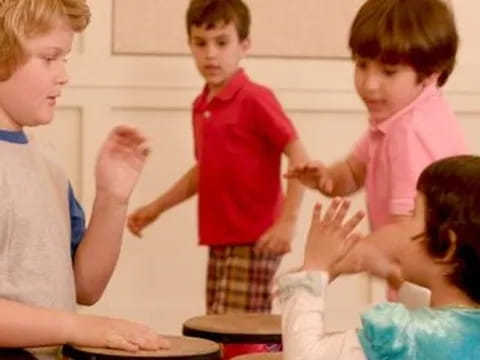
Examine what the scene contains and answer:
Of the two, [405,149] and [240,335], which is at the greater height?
[405,149]

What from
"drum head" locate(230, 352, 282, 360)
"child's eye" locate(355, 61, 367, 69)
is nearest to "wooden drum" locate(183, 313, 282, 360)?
"drum head" locate(230, 352, 282, 360)

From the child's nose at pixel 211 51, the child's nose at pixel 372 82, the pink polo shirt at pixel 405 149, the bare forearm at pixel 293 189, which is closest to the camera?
the pink polo shirt at pixel 405 149

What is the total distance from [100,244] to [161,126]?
191 cm

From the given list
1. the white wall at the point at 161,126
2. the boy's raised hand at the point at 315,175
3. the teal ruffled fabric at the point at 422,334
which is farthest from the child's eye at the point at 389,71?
the white wall at the point at 161,126

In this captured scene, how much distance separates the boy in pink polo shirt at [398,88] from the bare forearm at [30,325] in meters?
0.81

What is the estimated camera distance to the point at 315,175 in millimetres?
2588

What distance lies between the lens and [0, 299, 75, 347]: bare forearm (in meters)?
1.84

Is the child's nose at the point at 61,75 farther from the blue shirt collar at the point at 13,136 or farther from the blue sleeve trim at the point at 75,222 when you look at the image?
the blue sleeve trim at the point at 75,222

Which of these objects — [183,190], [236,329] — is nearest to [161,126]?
[183,190]

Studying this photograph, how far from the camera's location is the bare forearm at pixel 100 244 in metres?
2.12

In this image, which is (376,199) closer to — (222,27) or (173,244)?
(222,27)

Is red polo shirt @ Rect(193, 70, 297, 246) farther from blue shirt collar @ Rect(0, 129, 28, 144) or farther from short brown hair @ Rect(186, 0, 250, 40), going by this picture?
blue shirt collar @ Rect(0, 129, 28, 144)

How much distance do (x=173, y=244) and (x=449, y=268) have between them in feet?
7.82

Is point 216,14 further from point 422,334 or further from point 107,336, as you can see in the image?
point 422,334
